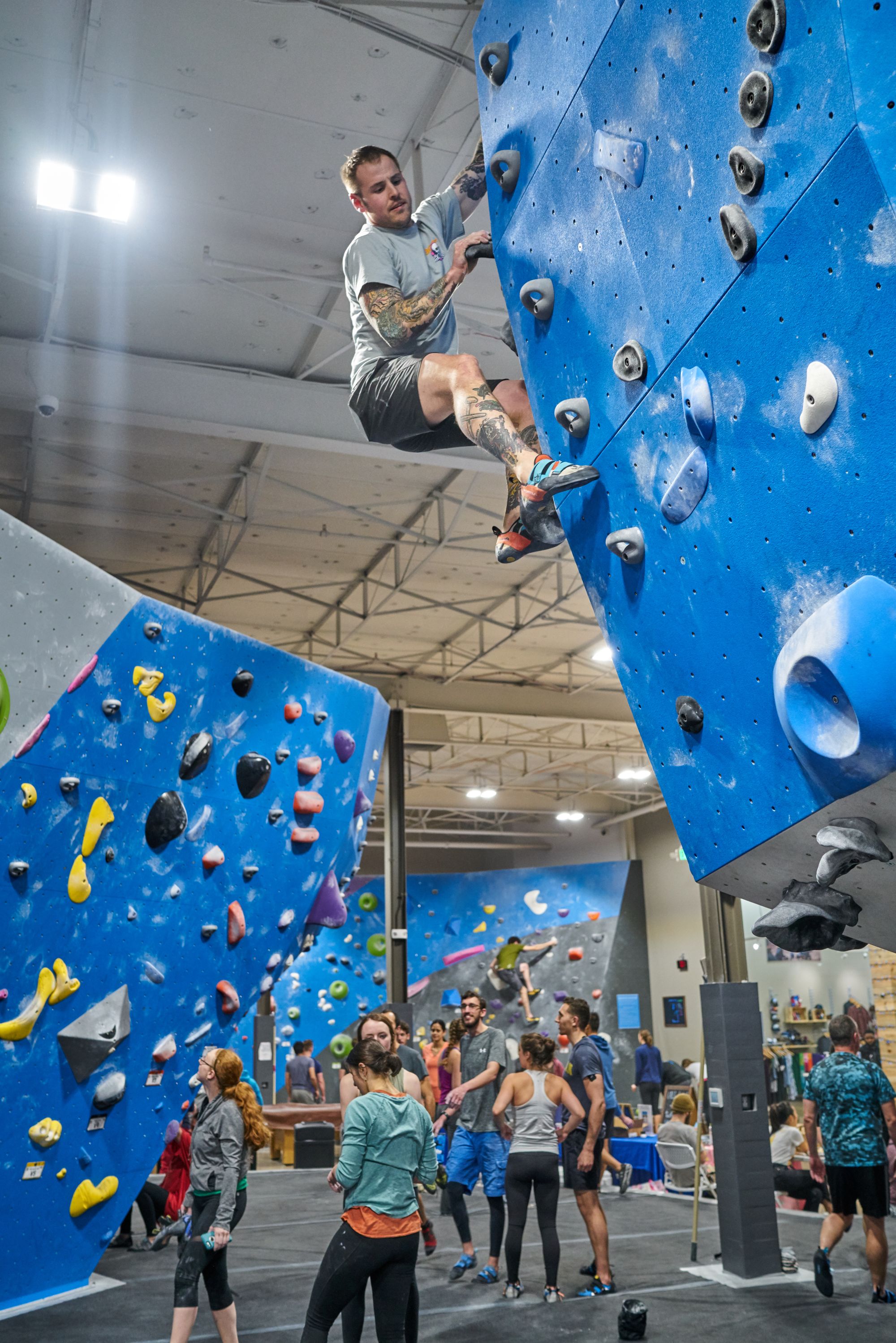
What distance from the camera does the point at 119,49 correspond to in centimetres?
610

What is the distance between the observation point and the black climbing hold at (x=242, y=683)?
Result: 6.95 m

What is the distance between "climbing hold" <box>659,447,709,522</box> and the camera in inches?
84.0

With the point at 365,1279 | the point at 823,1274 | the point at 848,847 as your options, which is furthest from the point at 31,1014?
the point at 848,847

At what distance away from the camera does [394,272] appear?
3.14m

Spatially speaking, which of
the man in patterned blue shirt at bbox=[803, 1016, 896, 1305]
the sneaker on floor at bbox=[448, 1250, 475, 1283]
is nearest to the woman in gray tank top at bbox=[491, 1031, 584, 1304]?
the sneaker on floor at bbox=[448, 1250, 475, 1283]

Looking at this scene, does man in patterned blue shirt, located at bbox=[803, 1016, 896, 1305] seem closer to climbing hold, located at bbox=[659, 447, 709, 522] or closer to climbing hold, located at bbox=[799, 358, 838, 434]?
climbing hold, located at bbox=[659, 447, 709, 522]

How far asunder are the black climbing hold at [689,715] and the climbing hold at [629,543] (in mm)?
329

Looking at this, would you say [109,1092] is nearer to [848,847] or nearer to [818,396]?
[848,847]

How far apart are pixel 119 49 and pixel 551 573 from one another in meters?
8.60

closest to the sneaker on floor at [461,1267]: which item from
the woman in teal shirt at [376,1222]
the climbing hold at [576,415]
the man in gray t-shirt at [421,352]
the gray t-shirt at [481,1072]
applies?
the gray t-shirt at [481,1072]

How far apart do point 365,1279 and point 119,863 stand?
10.3 ft

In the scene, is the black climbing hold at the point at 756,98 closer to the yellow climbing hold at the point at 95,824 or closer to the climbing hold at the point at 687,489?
the climbing hold at the point at 687,489

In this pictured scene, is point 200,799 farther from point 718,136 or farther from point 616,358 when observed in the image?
point 718,136

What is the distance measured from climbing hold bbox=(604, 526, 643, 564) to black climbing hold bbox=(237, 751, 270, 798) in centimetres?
508
